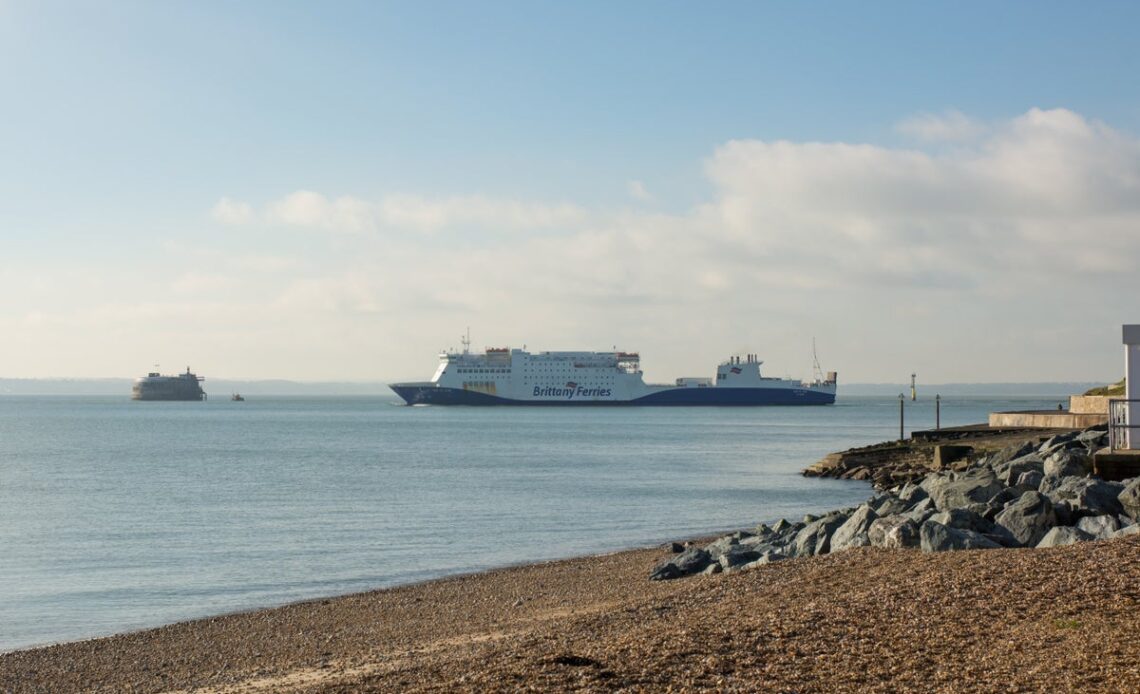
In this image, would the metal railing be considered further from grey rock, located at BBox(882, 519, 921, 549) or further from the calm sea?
the calm sea

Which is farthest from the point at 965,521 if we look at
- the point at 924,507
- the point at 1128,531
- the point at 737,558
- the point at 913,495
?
the point at 913,495

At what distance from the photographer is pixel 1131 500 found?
11.6 meters

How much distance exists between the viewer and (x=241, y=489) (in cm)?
2936

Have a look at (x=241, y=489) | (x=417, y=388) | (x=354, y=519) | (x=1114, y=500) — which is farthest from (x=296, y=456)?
(x=417, y=388)

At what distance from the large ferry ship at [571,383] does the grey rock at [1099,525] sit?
329 feet

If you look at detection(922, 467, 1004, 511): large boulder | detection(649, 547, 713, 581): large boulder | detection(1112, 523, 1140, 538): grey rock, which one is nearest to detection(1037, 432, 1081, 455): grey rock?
detection(922, 467, 1004, 511): large boulder

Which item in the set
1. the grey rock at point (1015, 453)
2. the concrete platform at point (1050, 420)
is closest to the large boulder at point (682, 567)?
the grey rock at point (1015, 453)

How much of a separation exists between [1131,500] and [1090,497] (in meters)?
0.41

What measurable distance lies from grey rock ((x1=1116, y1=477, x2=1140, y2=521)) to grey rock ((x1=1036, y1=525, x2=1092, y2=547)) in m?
1.30

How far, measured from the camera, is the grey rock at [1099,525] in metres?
10.6

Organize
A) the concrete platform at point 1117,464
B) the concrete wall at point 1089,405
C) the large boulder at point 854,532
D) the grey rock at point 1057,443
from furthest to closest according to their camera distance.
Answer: the concrete wall at point 1089,405, the grey rock at point 1057,443, the concrete platform at point 1117,464, the large boulder at point 854,532

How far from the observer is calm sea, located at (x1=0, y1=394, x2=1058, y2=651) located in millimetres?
14273

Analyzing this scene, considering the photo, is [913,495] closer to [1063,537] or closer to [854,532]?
[854,532]

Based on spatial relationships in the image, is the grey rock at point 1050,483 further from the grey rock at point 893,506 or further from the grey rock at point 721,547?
the grey rock at point 721,547
